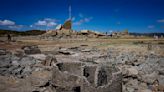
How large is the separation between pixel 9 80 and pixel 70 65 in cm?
406

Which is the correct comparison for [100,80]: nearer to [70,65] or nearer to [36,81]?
[70,65]

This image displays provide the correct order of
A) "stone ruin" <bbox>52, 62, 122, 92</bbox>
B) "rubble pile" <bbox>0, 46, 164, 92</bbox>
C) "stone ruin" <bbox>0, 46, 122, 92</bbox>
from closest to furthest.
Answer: "stone ruin" <bbox>52, 62, 122, 92</bbox>
"stone ruin" <bbox>0, 46, 122, 92</bbox>
"rubble pile" <bbox>0, 46, 164, 92</bbox>

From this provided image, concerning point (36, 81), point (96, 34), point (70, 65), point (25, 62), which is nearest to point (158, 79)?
point (70, 65)

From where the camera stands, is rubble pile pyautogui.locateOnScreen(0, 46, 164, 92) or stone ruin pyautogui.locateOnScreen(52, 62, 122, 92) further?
rubble pile pyautogui.locateOnScreen(0, 46, 164, 92)

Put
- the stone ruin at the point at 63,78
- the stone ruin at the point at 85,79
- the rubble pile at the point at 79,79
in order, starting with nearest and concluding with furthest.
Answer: the stone ruin at the point at 85,79 < the stone ruin at the point at 63,78 < the rubble pile at the point at 79,79

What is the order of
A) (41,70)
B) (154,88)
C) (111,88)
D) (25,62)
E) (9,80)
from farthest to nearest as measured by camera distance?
1. (25,62)
2. (41,70)
3. (9,80)
4. (154,88)
5. (111,88)

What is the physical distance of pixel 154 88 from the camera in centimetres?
1080

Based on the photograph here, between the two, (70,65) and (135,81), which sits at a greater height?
(70,65)

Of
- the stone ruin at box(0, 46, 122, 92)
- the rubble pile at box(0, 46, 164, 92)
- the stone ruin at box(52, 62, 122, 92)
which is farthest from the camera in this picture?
the rubble pile at box(0, 46, 164, 92)

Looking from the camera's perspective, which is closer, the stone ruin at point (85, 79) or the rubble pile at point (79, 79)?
the stone ruin at point (85, 79)

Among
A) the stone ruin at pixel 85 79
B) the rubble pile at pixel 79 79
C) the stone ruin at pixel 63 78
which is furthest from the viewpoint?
the rubble pile at pixel 79 79

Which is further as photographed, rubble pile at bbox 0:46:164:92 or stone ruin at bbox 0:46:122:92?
rubble pile at bbox 0:46:164:92

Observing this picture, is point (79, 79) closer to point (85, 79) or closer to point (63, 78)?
point (85, 79)

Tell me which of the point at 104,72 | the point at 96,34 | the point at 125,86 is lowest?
the point at 125,86
